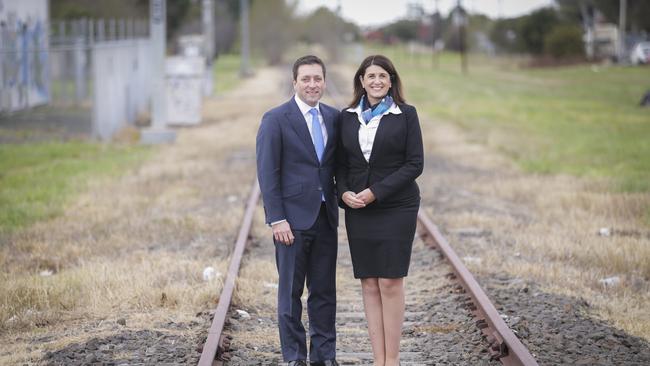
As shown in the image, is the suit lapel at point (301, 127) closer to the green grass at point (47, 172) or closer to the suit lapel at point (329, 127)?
the suit lapel at point (329, 127)

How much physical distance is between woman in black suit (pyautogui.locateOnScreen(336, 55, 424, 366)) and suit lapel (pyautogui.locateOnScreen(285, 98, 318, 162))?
0.59 feet

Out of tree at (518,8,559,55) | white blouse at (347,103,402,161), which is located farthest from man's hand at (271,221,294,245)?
tree at (518,8,559,55)

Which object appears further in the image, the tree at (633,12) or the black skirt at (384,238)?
the tree at (633,12)

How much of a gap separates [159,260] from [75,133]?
13562 millimetres

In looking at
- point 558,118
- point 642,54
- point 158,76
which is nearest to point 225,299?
point 158,76

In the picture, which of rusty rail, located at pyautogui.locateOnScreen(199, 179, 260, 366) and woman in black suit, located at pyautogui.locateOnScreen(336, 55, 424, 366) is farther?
rusty rail, located at pyautogui.locateOnScreen(199, 179, 260, 366)

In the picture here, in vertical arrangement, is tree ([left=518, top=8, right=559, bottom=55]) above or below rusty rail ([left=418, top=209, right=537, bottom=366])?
above

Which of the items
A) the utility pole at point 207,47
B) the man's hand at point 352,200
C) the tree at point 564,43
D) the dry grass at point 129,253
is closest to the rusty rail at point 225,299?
the dry grass at point 129,253

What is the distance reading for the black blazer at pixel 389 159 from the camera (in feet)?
19.5

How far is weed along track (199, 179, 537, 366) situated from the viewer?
22.5 feet

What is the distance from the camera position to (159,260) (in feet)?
33.0

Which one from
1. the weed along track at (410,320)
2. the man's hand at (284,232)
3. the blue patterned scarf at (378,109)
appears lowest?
the weed along track at (410,320)

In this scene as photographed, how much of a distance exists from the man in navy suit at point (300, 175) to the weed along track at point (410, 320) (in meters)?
0.86

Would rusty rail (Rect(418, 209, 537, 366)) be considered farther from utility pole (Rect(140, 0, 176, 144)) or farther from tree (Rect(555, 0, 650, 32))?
tree (Rect(555, 0, 650, 32))
